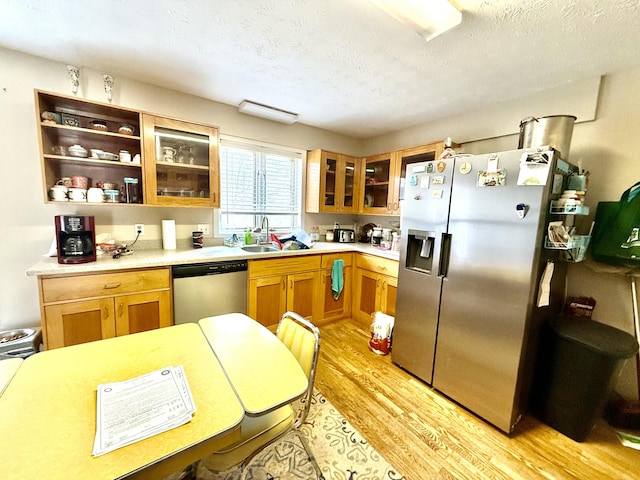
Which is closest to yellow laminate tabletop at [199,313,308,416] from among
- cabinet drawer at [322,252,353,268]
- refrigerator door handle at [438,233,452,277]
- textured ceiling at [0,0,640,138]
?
refrigerator door handle at [438,233,452,277]

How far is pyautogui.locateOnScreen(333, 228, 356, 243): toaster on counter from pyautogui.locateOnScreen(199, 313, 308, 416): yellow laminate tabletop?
2.34m

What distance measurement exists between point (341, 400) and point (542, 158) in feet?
6.60

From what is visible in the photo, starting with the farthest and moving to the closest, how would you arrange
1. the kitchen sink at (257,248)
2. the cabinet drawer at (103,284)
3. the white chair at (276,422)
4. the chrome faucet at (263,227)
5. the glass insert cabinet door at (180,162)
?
the chrome faucet at (263,227) < the kitchen sink at (257,248) < the glass insert cabinet door at (180,162) < the cabinet drawer at (103,284) < the white chair at (276,422)

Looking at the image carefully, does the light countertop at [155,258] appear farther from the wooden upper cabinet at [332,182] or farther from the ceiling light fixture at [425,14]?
the ceiling light fixture at [425,14]

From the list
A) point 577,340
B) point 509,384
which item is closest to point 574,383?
point 577,340

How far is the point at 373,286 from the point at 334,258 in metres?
0.54

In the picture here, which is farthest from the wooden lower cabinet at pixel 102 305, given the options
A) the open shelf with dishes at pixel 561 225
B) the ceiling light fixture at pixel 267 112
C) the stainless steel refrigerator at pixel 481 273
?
the open shelf with dishes at pixel 561 225

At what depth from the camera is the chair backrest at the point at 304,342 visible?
119cm

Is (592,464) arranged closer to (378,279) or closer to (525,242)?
(525,242)

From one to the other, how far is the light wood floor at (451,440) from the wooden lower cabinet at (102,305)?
144 cm

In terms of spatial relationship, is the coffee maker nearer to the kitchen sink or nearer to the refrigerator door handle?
the kitchen sink

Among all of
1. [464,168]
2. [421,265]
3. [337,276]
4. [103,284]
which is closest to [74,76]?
[103,284]

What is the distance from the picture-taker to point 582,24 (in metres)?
1.39

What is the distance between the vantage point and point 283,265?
263cm
